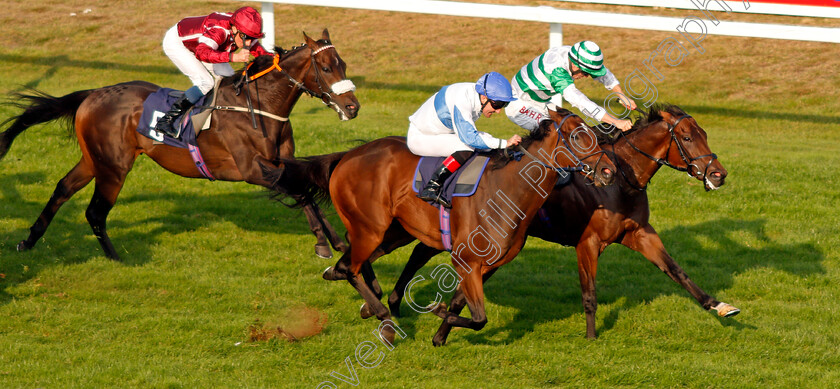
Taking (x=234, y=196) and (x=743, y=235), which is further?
(x=234, y=196)

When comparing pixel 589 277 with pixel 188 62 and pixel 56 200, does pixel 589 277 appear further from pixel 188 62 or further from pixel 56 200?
pixel 56 200

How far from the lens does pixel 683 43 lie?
51.5ft

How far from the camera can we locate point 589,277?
6.52m

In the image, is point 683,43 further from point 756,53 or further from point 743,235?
point 743,235

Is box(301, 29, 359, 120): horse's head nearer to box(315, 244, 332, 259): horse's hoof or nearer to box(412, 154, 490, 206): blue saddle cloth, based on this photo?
box(315, 244, 332, 259): horse's hoof

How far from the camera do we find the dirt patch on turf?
6289mm

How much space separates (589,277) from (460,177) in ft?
4.58

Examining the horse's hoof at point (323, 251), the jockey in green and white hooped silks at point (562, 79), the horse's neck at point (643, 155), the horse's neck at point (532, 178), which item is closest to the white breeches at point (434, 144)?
the horse's neck at point (532, 178)

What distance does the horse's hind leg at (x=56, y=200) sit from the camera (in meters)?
8.16

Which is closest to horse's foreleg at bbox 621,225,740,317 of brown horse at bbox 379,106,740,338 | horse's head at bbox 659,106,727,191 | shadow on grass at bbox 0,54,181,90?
brown horse at bbox 379,106,740,338

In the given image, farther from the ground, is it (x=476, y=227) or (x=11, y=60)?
(x=476, y=227)

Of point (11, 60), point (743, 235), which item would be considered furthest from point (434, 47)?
point (743, 235)

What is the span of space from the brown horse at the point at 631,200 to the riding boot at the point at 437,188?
0.76 m

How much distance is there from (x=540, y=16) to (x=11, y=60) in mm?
10657
